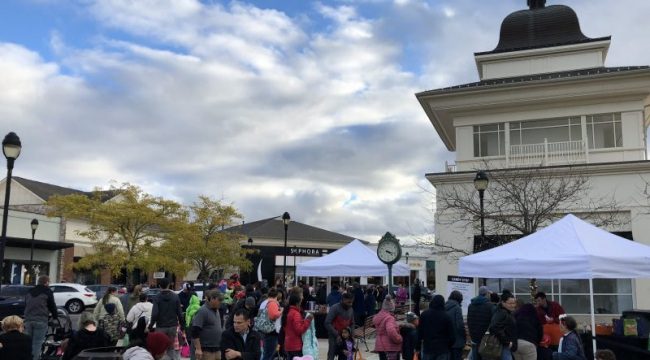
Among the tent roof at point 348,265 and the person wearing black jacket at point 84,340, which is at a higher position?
the tent roof at point 348,265

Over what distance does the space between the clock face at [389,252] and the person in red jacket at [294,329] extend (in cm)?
583

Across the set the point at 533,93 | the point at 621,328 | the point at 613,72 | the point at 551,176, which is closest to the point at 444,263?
the point at 551,176

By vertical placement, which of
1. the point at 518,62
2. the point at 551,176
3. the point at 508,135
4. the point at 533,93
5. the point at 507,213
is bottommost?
the point at 507,213

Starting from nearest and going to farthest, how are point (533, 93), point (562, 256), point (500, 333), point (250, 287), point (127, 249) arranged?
1. point (500, 333)
2. point (562, 256)
3. point (250, 287)
4. point (533, 93)
5. point (127, 249)

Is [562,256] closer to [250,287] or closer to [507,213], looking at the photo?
[250,287]

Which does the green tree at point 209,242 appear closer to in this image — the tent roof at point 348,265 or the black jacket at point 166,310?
the tent roof at point 348,265

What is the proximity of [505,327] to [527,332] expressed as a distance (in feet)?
3.67

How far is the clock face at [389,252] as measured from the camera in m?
14.9

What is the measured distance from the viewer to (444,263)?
91.8 feet

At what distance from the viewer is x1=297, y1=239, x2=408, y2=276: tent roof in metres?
20.1

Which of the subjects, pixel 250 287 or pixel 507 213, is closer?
pixel 250 287

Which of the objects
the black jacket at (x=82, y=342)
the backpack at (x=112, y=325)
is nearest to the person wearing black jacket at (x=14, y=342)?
the black jacket at (x=82, y=342)

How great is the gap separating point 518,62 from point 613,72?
5.91 m

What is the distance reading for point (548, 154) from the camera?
26438 millimetres
